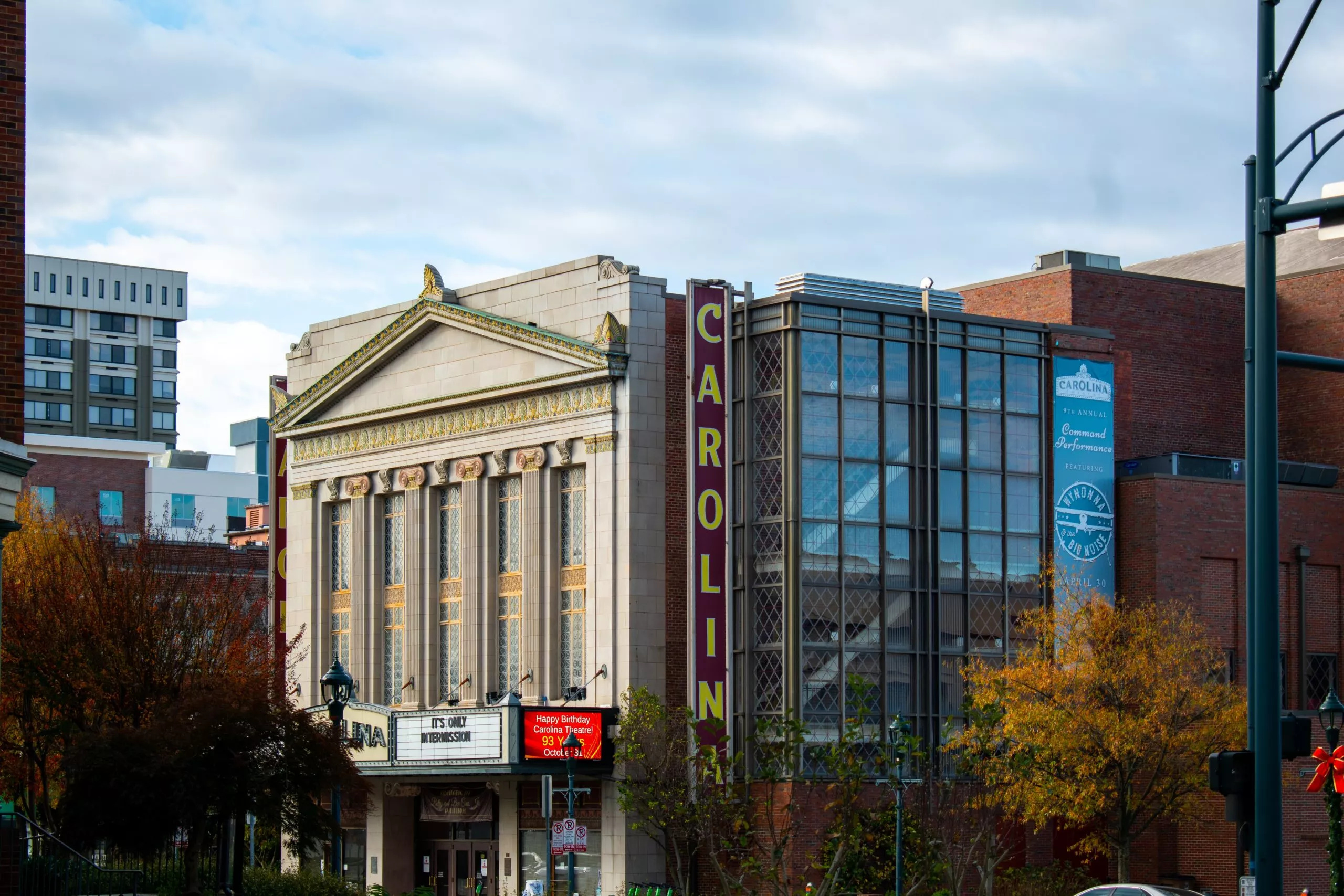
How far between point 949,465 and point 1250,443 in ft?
93.2

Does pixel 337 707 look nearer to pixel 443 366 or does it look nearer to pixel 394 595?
pixel 443 366

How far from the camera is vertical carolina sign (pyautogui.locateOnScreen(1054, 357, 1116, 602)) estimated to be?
49.3 metres

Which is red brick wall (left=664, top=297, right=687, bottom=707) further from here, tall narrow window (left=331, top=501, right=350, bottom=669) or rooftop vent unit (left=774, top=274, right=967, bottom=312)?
tall narrow window (left=331, top=501, right=350, bottom=669)

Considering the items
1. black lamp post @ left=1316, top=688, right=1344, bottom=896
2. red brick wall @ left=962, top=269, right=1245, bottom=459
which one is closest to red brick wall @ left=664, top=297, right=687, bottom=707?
red brick wall @ left=962, top=269, right=1245, bottom=459

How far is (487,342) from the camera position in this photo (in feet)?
170

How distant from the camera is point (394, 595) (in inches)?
2168

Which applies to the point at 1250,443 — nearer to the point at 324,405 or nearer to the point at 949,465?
the point at 949,465

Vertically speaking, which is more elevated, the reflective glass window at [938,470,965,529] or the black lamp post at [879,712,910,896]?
the reflective glass window at [938,470,965,529]

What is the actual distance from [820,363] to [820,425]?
1476mm

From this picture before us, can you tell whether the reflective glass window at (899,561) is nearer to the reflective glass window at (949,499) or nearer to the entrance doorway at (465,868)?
the reflective glass window at (949,499)

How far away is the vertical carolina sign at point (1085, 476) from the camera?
49312 millimetres

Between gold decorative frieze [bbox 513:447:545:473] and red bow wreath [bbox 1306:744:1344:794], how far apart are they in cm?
2466

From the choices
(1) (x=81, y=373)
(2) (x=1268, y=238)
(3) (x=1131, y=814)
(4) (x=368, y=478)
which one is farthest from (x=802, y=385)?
(1) (x=81, y=373)

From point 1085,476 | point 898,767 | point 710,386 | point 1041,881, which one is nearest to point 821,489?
point 710,386
